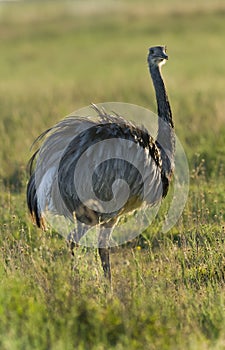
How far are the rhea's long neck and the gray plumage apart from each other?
0.92 ft

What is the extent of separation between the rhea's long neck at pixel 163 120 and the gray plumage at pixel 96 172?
0.28 metres

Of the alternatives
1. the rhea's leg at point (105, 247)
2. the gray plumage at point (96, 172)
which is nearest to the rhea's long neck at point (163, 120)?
the gray plumage at point (96, 172)

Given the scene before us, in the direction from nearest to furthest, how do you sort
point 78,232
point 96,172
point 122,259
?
1. point 96,172
2. point 78,232
3. point 122,259

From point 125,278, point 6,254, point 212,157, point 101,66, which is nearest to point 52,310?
point 125,278

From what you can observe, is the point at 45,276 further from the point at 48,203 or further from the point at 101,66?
the point at 101,66

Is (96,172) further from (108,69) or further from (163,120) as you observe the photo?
(108,69)

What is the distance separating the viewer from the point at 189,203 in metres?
7.93

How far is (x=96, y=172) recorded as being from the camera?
623 cm

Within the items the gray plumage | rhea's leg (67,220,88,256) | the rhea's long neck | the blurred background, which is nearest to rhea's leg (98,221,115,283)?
the gray plumage

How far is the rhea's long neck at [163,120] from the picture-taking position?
23.1 ft

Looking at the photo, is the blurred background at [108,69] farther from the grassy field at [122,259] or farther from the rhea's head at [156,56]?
the rhea's head at [156,56]

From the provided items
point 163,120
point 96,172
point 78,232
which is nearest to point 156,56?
point 163,120

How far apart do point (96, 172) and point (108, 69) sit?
1924 cm

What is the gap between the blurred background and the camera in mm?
11805
